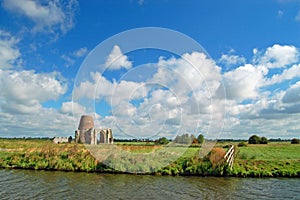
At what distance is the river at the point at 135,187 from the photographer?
1791 cm

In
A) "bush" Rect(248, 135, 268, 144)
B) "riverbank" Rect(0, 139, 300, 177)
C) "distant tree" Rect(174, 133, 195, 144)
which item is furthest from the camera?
"bush" Rect(248, 135, 268, 144)

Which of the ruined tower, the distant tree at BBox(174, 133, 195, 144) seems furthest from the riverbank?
the ruined tower

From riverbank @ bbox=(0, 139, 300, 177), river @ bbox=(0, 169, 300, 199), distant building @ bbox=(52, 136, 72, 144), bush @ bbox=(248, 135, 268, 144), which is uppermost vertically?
distant building @ bbox=(52, 136, 72, 144)

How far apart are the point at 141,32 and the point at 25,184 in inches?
621

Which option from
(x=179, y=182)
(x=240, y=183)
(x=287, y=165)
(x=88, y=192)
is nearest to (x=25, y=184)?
(x=88, y=192)

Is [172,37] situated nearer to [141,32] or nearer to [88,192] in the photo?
[141,32]

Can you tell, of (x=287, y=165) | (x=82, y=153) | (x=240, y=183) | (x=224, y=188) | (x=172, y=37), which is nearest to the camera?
(x=224, y=188)

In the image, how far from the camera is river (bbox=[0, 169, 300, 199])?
58.7 ft

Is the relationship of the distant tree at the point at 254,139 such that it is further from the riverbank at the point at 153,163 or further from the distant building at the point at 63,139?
the distant building at the point at 63,139

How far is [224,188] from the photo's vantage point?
2038cm

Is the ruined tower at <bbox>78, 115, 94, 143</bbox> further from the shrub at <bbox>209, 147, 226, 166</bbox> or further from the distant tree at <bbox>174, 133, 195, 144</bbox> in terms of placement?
the shrub at <bbox>209, 147, 226, 166</bbox>

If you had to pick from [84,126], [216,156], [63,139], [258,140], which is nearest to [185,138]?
[216,156]

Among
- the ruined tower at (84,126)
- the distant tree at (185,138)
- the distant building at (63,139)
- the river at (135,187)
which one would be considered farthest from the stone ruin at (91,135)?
the river at (135,187)

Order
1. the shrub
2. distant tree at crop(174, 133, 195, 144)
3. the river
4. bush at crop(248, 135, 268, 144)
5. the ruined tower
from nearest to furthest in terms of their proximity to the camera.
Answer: the river
the shrub
distant tree at crop(174, 133, 195, 144)
bush at crop(248, 135, 268, 144)
the ruined tower
